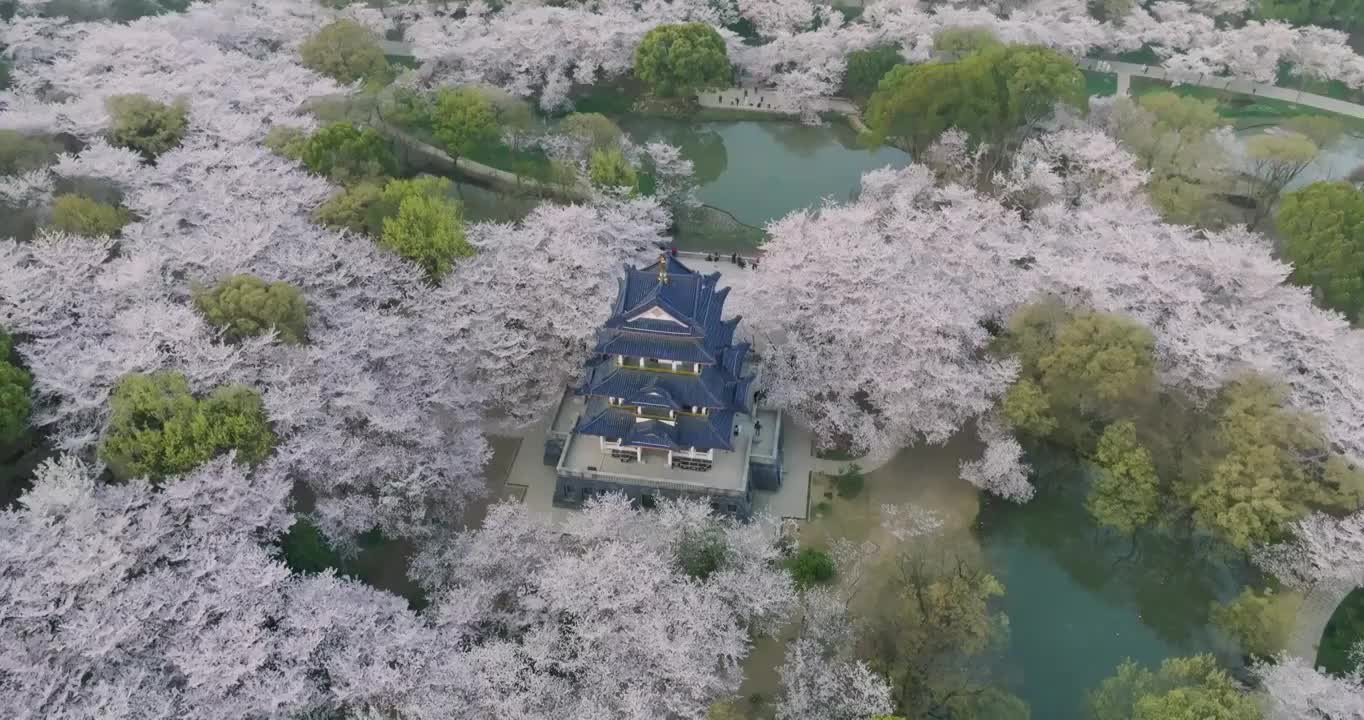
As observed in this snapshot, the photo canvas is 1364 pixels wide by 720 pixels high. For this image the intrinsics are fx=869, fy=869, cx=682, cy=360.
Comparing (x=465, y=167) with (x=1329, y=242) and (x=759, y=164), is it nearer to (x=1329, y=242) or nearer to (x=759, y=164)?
(x=759, y=164)

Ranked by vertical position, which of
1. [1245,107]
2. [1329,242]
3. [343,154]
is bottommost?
[343,154]

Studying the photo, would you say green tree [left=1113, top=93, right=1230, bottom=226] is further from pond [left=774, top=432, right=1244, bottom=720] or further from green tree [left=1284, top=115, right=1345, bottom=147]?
pond [left=774, top=432, right=1244, bottom=720]

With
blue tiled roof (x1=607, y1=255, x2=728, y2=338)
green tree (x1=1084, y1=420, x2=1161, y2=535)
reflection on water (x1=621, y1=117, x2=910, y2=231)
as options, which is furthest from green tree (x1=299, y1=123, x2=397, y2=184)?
green tree (x1=1084, y1=420, x2=1161, y2=535)

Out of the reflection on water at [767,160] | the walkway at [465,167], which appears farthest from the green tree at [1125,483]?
the walkway at [465,167]

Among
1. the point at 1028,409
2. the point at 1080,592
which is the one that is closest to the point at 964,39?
the point at 1028,409

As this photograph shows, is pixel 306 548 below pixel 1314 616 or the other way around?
the other way around
